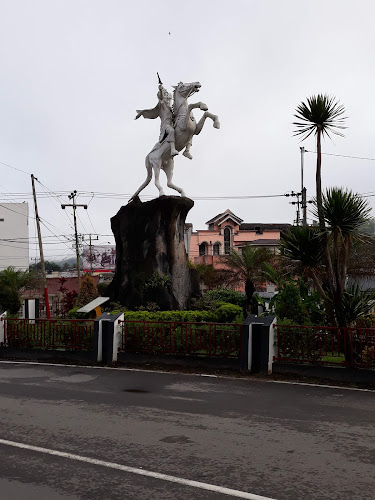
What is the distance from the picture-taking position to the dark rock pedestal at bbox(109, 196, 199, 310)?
1731 centimetres

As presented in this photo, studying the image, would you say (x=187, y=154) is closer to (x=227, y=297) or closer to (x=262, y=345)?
(x=227, y=297)

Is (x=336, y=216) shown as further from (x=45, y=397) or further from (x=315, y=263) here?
(x=45, y=397)

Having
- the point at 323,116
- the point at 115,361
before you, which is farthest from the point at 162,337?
the point at 323,116

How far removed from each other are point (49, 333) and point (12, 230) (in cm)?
5486

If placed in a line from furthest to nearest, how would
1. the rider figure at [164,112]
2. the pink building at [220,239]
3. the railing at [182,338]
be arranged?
the pink building at [220,239], the rider figure at [164,112], the railing at [182,338]

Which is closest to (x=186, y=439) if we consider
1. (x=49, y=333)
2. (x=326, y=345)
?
(x=326, y=345)

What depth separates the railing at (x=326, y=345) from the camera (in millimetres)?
10117

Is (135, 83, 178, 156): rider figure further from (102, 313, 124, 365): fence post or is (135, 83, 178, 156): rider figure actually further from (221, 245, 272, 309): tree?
(221, 245, 272, 309): tree

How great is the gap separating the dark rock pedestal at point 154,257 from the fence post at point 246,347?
6005 mm

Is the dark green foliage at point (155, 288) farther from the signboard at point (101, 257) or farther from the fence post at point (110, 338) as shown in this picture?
the signboard at point (101, 257)

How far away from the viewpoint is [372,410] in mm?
8000

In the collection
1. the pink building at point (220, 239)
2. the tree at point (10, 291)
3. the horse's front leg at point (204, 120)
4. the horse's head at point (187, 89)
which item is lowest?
the tree at point (10, 291)

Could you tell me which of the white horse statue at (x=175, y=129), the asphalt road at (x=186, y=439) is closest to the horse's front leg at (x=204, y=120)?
the white horse statue at (x=175, y=129)

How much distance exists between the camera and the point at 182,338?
479 inches
